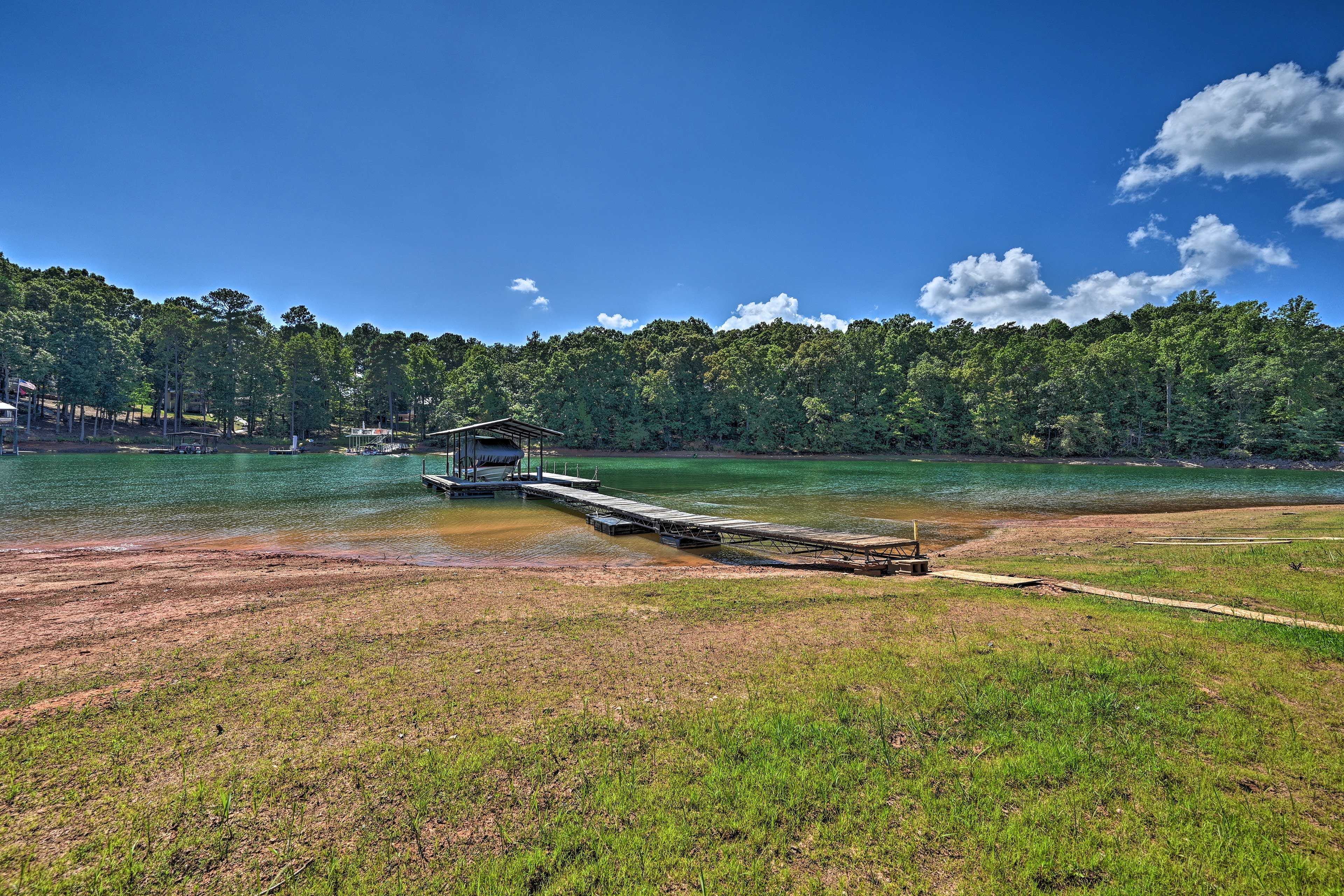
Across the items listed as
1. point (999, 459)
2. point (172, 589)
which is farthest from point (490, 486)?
point (999, 459)

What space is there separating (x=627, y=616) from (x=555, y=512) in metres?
18.4

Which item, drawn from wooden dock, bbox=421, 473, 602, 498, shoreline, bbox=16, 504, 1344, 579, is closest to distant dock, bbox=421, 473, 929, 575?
shoreline, bbox=16, 504, 1344, 579

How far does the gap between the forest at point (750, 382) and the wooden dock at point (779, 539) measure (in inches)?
2168

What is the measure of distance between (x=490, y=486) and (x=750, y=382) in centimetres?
5282

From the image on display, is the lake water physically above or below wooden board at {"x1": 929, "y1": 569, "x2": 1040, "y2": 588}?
below

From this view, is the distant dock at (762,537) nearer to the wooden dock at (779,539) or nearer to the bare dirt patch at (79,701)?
the wooden dock at (779,539)

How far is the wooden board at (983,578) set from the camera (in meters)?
10.3

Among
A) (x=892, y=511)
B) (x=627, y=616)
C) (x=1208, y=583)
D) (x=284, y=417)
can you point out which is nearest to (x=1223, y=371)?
(x=892, y=511)

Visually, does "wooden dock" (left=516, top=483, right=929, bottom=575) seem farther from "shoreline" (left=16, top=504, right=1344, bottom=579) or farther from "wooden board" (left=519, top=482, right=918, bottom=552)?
"shoreline" (left=16, top=504, right=1344, bottom=579)

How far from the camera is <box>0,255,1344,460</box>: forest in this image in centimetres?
5834

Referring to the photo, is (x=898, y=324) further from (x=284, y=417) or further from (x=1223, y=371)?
(x=284, y=417)

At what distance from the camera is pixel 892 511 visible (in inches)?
987

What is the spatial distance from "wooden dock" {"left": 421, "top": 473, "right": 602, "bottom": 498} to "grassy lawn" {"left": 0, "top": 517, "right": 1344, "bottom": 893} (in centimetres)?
2418

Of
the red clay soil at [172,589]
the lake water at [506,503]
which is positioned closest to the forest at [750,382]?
the lake water at [506,503]
